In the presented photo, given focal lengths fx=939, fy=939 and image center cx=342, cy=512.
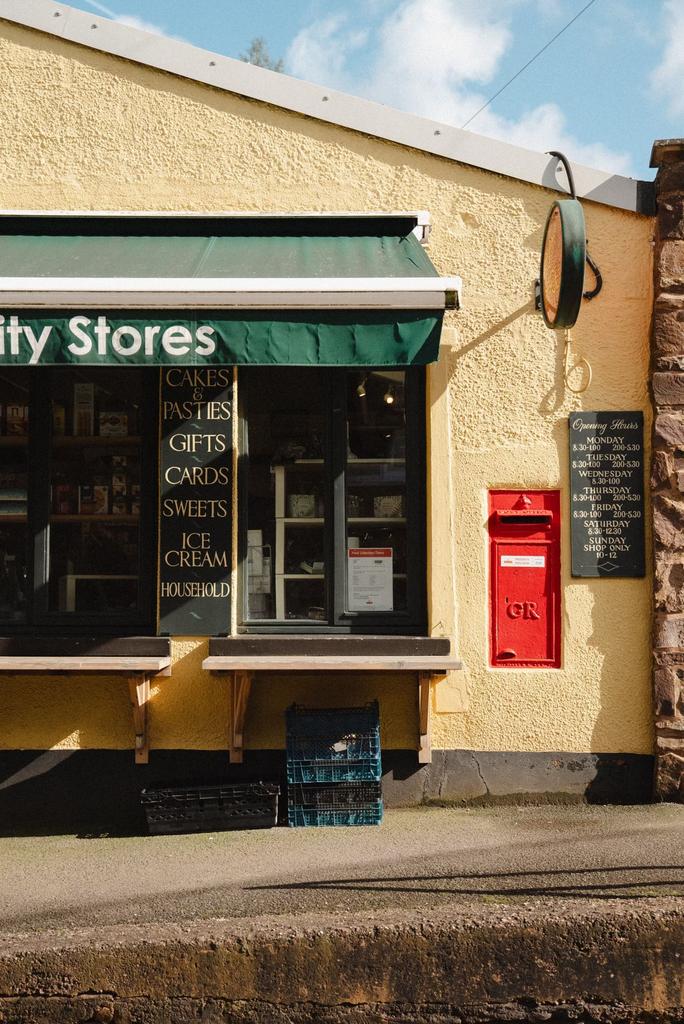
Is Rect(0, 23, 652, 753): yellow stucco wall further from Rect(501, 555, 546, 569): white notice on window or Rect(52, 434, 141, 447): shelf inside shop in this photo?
Rect(52, 434, 141, 447): shelf inside shop

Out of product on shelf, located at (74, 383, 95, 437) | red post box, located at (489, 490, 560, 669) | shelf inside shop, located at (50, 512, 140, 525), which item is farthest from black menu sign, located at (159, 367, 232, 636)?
red post box, located at (489, 490, 560, 669)

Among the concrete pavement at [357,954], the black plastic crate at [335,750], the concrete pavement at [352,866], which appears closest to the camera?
the concrete pavement at [357,954]

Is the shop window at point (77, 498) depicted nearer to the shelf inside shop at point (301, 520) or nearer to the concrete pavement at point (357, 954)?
the shelf inside shop at point (301, 520)

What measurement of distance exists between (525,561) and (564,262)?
1875 mm

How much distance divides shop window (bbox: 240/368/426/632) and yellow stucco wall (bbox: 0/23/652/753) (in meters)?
0.22

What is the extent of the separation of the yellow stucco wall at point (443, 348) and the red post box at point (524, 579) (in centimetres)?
8

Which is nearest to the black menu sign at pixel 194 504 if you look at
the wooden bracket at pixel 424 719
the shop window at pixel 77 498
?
the shop window at pixel 77 498

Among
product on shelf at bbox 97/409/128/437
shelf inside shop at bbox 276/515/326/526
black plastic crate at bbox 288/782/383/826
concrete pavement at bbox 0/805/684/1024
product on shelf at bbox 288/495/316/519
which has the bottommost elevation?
concrete pavement at bbox 0/805/684/1024

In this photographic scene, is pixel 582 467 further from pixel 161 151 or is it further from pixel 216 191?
→ pixel 161 151

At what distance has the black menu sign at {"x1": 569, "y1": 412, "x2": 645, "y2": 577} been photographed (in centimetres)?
580

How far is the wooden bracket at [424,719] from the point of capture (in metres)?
5.57

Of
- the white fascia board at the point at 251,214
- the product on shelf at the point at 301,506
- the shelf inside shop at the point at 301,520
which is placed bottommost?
the shelf inside shop at the point at 301,520

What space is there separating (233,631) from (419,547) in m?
1.27

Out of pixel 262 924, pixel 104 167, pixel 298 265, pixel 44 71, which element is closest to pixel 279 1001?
pixel 262 924
